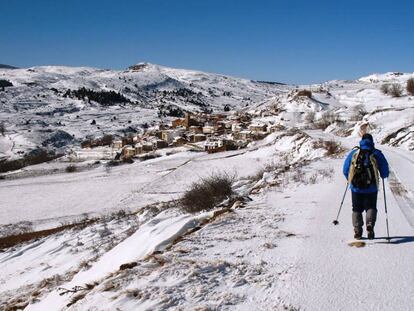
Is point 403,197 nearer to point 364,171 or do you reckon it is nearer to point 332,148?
point 364,171

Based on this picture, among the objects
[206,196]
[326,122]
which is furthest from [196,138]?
[206,196]

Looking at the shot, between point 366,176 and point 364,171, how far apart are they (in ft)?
0.28

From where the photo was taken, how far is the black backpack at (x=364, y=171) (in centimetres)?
655

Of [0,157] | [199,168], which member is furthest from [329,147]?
[0,157]

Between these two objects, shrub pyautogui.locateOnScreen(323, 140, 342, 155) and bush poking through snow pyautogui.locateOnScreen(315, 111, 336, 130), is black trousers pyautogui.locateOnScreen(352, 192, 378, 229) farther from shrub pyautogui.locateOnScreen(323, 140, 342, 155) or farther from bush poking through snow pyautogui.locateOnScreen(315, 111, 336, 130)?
bush poking through snow pyautogui.locateOnScreen(315, 111, 336, 130)

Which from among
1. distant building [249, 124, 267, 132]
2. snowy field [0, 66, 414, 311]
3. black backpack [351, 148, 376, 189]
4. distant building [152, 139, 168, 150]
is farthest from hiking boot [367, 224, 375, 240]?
distant building [152, 139, 168, 150]

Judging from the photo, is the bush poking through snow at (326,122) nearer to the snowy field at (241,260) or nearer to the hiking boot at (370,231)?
the snowy field at (241,260)

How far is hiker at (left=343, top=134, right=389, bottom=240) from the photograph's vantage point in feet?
21.5

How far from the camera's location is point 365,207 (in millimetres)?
6762

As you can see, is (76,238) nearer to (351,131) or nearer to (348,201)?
(348,201)

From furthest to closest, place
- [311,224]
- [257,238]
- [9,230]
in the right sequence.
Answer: [9,230]
[311,224]
[257,238]

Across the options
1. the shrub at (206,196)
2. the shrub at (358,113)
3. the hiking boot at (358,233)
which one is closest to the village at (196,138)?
the shrub at (358,113)

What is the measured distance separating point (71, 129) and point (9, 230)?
438 ft

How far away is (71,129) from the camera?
151375mm
